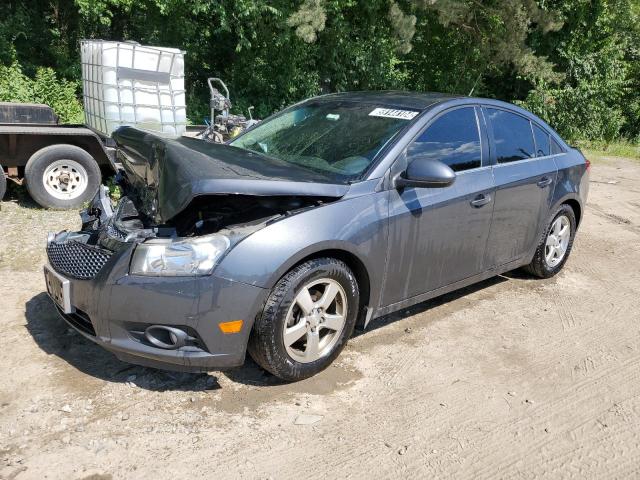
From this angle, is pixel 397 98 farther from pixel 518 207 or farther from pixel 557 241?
→ pixel 557 241

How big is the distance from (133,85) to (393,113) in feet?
16.5

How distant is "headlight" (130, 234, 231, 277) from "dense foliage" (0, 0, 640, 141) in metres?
10.7

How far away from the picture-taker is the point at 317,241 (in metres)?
3.21

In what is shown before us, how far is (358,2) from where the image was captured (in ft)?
50.0

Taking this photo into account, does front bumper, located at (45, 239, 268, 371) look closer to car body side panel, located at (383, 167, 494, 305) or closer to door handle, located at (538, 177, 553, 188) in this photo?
car body side panel, located at (383, 167, 494, 305)

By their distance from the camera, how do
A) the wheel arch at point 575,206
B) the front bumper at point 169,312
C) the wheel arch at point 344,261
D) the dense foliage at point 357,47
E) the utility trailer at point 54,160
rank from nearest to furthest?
the front bumper at point 169,312, the wheel arch at point 344,261, the wheel arch at point 575,206, the utility trailer at point 54,160, the dense foliage at point 357,47

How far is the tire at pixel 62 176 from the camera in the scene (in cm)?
664

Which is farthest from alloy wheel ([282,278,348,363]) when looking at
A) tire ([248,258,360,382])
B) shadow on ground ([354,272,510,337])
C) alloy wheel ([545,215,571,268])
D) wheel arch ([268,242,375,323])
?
alloy wheel ([545,215,571,268])

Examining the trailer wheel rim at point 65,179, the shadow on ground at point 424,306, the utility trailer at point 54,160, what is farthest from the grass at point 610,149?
the trailer wheel rim at point 65,179

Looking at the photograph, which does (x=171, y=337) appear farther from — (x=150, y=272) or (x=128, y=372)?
(x=128, y=372)

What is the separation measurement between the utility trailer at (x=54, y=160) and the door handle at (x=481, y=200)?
14.7 ft

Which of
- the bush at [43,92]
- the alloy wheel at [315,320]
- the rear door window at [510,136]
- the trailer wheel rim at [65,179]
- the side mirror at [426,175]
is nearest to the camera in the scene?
the alloy wheel at [315,320]

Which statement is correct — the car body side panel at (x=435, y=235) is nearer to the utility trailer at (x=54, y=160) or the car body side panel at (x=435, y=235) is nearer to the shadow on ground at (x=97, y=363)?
the shadow on ground at (x=97, y=363)

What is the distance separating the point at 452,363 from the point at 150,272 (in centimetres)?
201
